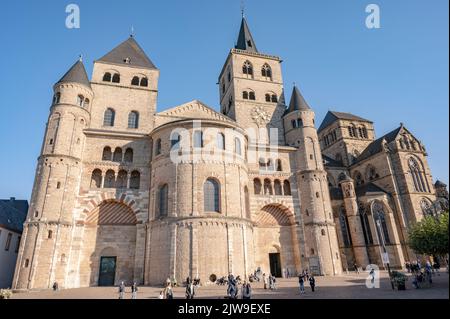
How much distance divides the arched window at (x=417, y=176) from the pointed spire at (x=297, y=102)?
1878 centimetres

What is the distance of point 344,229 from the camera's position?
37938 mm

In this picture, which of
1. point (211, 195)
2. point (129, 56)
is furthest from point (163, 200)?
point (129, 56)

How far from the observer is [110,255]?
26.3 meters

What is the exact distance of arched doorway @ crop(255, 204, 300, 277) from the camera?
29984 mm

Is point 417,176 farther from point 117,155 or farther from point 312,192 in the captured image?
point 117,155

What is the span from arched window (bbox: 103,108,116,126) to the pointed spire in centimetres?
2223

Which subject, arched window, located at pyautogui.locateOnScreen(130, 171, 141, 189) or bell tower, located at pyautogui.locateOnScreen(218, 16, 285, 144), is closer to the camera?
arched window, located at pyautogui.locateOnScreen(130, 171, 141, 189)

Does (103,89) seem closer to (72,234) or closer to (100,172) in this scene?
(100,172)

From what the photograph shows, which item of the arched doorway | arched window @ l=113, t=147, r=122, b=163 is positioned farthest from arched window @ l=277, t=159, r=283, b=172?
arched window @ l=113, t=147, r=122, b=163

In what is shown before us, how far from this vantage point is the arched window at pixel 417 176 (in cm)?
4019

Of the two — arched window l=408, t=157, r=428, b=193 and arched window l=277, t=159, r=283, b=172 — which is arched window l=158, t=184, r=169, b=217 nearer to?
arched window l=277, t=159, r=283, b=172

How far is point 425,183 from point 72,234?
4559 cm

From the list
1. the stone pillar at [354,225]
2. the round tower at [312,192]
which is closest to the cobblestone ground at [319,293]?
the round tower at [312,192]

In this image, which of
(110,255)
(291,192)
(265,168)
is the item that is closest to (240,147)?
(265,168)
